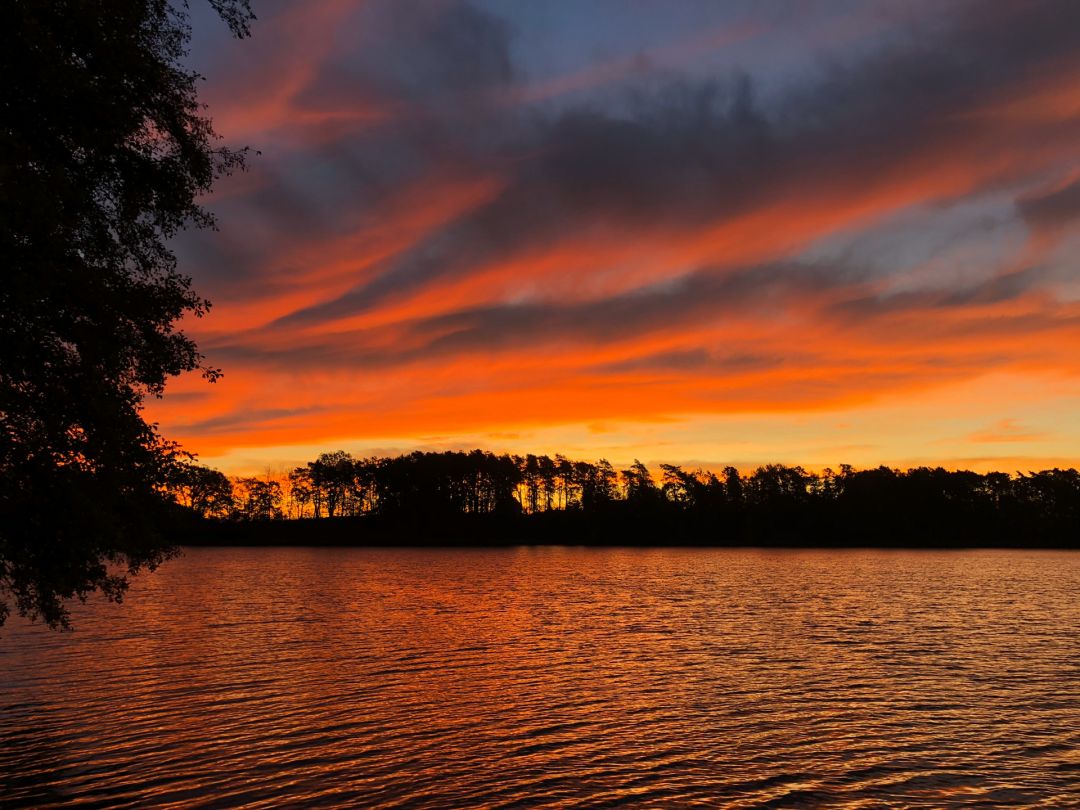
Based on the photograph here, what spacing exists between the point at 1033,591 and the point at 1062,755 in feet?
251

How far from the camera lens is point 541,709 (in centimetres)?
3155

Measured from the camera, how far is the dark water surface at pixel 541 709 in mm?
22125

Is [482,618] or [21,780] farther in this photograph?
[482,618]

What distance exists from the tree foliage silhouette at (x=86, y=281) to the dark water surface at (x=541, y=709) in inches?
288

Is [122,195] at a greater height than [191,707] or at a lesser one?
greater

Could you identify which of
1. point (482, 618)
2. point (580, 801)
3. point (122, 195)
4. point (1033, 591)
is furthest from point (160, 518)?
point (1033, 591)

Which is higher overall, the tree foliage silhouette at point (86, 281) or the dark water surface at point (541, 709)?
the tree foliage silhouette at point (86, 281)

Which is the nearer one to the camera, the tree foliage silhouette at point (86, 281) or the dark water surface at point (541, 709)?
the tree foliage silhouette at point (86, 281)

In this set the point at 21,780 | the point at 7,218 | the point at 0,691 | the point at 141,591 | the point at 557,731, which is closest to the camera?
the point at 7,218

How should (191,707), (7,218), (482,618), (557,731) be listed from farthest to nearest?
(482,618), (191,707), (557,731), (7,218)

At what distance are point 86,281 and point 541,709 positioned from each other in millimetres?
22737

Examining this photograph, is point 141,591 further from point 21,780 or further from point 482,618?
point 21,780

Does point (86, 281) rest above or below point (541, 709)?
above

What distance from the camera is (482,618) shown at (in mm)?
61812
